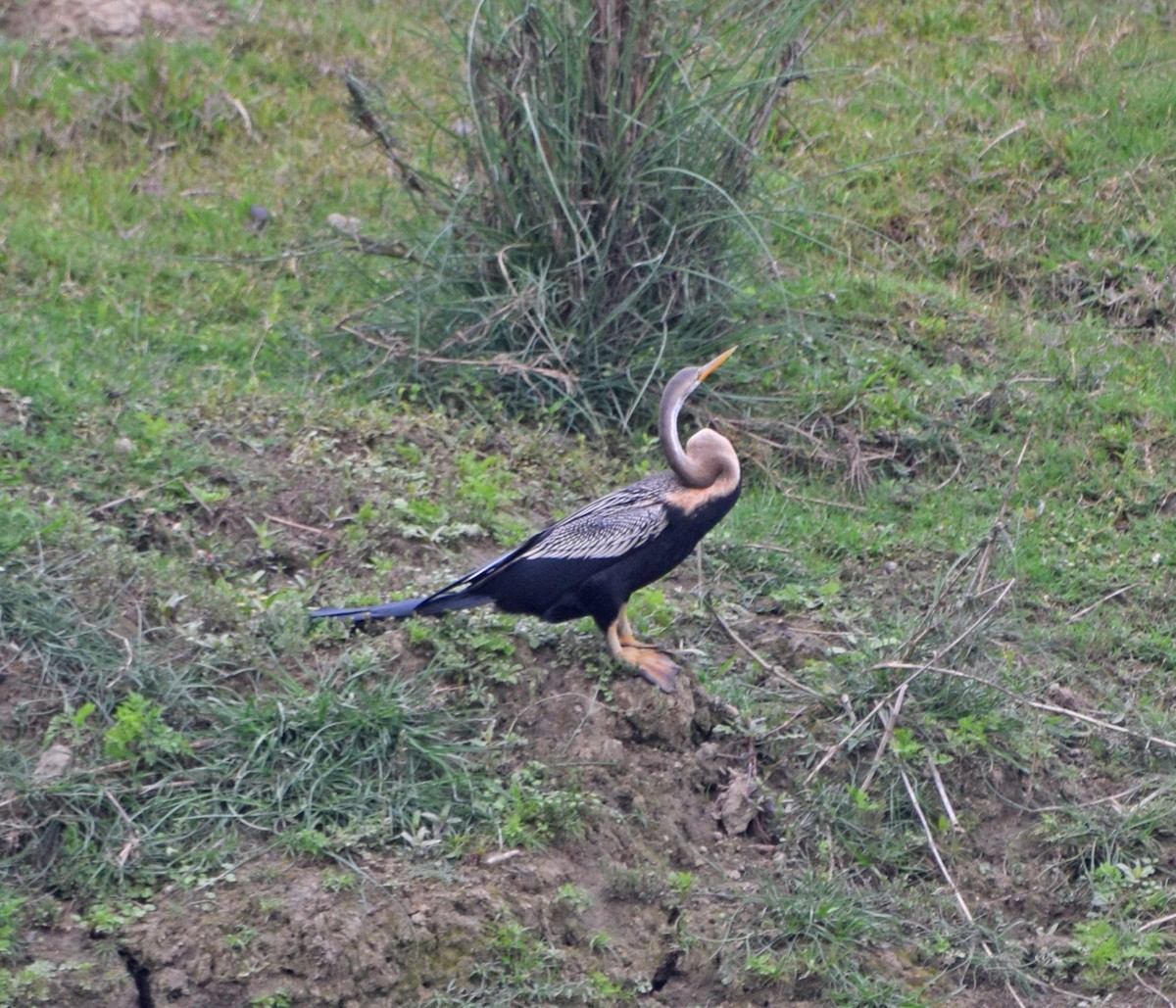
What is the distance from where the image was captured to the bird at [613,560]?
13.0 ft

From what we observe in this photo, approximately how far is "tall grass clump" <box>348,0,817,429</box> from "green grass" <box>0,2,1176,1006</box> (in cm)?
23

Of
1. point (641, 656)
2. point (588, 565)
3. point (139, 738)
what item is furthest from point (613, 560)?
point (139, 738)

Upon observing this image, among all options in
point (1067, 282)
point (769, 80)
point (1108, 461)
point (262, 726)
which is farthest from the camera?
point (1067, 282)

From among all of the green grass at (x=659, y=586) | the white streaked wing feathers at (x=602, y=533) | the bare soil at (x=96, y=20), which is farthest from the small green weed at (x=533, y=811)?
the bare soil at (x=96, y=20)

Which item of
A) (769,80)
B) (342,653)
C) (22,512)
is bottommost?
(342,653)

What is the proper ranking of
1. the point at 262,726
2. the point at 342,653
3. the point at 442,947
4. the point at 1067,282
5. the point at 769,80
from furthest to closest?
the point at 1067,282 < the point at 769,80 < the point at 342,653 < the point at 262,726 < the point at 442,947

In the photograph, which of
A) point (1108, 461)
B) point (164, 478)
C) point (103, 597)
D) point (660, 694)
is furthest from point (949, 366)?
point (103, 597)

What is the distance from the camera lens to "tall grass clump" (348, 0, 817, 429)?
5508 millimetres

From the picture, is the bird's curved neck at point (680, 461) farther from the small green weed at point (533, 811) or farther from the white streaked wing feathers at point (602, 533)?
the small green weed at point (533, 811)

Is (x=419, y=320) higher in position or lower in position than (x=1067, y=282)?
higher

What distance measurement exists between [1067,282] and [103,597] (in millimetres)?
4279

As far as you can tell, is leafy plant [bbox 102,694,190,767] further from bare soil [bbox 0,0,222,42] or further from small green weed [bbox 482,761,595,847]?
bare soil [bbox 0,0,222,42]

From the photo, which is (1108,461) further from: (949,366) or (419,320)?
(419,320)

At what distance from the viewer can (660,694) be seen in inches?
157
